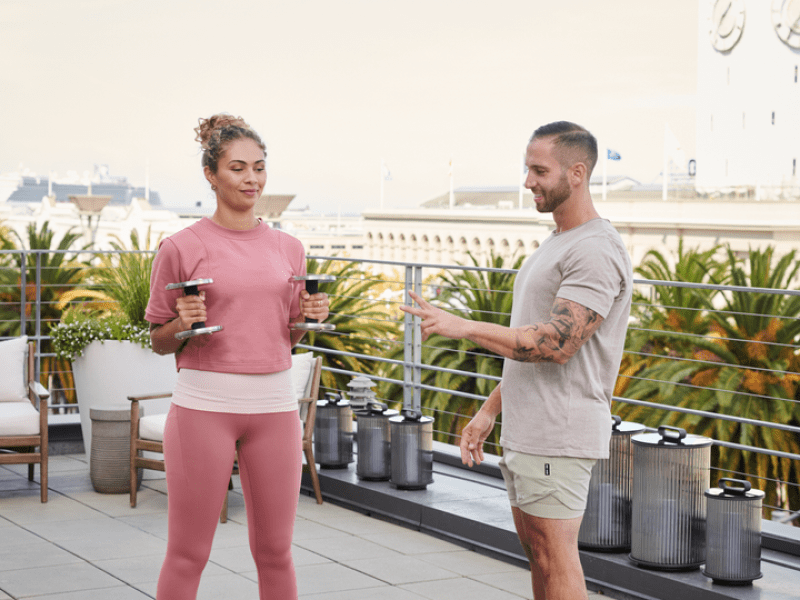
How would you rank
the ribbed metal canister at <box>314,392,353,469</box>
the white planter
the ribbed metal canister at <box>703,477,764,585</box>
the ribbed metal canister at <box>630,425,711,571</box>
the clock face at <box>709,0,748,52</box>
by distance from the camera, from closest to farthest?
the ribbed metal canister at <box>703,477,764,585</box> → the ribbed metal canister at <box>630,425,711,571</box> → the ribbed metal canister at <box>314,392,353,469</box> → the white planter → the clock face at <box>709,0,748,52</box>

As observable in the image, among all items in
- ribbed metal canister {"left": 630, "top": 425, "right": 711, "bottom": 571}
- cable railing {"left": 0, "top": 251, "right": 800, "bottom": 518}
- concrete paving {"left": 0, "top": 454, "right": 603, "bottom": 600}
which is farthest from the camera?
cable railing {"left": 0, "top": 251, "right": 800, "bottom": 518}

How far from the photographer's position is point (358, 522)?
5.28 meters

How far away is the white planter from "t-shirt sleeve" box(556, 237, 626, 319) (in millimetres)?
4333

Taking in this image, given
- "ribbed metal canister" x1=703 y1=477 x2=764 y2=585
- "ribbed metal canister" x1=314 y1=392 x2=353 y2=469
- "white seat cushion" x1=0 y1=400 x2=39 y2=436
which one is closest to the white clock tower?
"ribbed metal canister" x1=314 y1=392 x2=353 y2=469

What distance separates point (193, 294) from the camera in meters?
2.57

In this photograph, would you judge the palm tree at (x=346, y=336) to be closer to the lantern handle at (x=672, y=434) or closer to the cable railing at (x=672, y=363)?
the cable railing at (x=672, y=363)

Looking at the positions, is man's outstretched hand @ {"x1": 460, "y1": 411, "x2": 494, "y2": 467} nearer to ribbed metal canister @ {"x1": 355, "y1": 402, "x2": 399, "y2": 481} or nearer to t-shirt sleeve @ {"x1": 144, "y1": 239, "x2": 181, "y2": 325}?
t-shirt sleeve @ {"x1": 144, "y1": 239, "x2": 181, "y2": 325}

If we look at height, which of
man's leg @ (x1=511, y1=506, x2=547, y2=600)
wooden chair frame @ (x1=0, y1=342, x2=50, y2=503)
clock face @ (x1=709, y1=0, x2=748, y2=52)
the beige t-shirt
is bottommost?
wooden chair frame @ (x1=0, y1=342, x2=50, y2=503)

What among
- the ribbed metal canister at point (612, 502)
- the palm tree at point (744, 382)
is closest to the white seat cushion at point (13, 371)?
the ribbed metal canister at point (612, 502)

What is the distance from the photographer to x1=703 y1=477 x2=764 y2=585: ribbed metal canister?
146 inches

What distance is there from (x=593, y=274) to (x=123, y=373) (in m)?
4.54

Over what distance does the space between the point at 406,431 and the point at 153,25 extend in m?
141

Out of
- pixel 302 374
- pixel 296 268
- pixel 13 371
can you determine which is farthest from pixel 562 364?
pixel 13 371

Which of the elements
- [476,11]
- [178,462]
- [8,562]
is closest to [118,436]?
[8,562]
